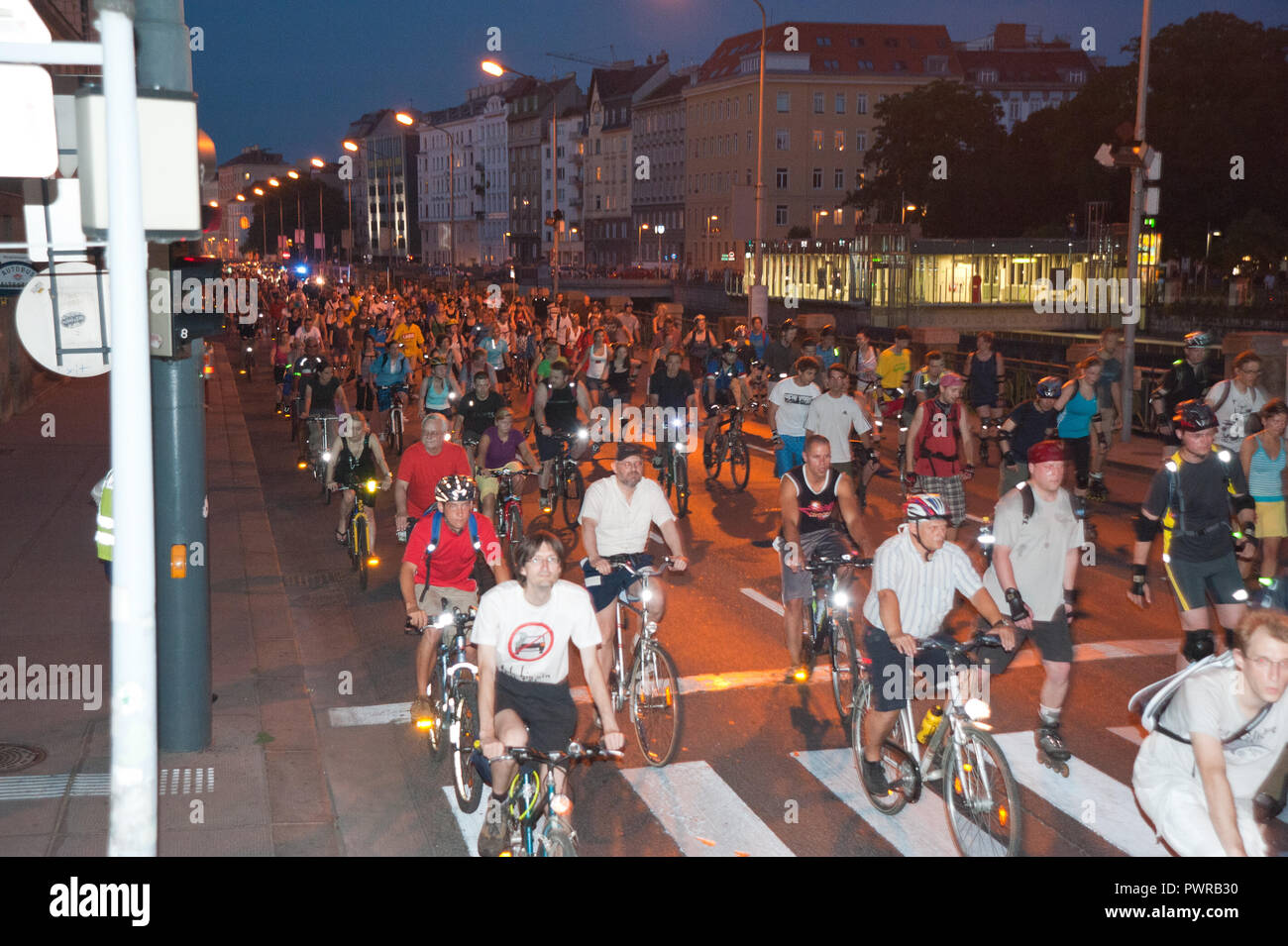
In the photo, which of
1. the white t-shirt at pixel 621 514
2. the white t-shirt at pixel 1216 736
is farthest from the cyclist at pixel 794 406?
the white t-shirt at pixel 1216 736

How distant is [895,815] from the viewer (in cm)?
694

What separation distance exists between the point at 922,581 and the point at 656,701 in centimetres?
192

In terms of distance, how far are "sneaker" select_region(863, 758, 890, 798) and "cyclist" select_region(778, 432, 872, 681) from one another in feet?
5.82

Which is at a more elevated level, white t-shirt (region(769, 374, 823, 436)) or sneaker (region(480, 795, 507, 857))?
white t-shirt (region(769, 374, 823, 436))

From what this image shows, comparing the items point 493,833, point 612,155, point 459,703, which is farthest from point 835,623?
point 612,155

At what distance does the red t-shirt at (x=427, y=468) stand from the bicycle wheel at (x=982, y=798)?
16.4 feet

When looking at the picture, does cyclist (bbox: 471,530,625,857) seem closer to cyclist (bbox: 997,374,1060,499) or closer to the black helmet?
the black helmet

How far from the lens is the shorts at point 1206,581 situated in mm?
8297

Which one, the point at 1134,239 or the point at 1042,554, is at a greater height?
the point at 1134,239

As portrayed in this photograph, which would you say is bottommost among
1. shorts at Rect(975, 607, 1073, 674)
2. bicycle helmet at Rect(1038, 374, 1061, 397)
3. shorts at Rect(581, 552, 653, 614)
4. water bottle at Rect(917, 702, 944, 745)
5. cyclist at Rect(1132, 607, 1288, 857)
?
water bottle at Rect(917, 702, 944, 745)

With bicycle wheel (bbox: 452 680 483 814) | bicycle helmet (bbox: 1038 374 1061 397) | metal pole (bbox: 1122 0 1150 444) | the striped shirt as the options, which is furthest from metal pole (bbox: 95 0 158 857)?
metal pole (bbox: 1122 0 1150 444)

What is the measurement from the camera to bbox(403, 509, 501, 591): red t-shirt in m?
7.85

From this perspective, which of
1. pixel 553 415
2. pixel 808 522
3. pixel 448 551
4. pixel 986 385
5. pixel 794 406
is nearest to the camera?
pixel 448 551

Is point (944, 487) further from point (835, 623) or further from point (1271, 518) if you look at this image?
point (835, 623)
